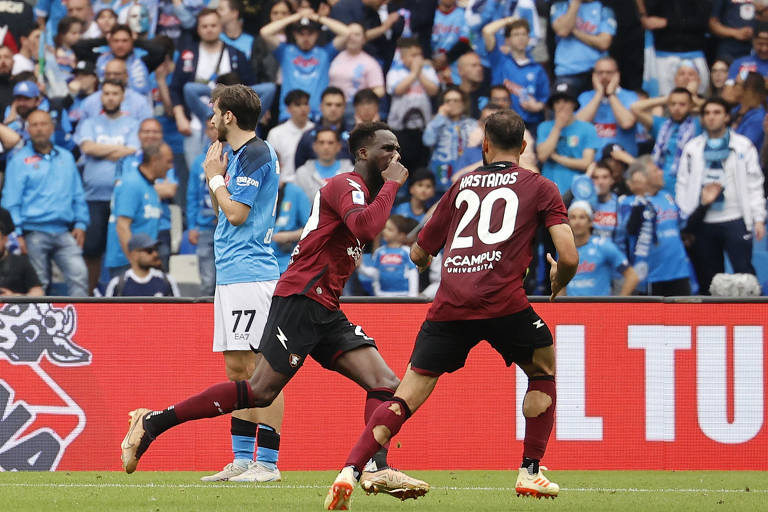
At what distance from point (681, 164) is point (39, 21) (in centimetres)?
752

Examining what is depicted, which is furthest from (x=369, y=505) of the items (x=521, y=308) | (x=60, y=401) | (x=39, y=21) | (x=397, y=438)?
(x=39, y=21)

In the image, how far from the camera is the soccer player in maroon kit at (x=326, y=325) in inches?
260

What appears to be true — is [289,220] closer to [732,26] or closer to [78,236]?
[78,236]

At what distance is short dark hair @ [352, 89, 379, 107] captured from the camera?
12953 mm

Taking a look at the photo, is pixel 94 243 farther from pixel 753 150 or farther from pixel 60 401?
pixel 753 150

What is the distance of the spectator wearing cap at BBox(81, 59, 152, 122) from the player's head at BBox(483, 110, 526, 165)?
7719mm

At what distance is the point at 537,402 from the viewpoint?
6551 mm

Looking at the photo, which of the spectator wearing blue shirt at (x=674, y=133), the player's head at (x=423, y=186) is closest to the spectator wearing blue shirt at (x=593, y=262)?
the spectator wearing blue shirt at (x=674, y=133)

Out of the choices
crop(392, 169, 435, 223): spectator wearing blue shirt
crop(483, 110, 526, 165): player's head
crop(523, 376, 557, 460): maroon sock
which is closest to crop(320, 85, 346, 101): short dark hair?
crop(392, 169, 435, 223): spectator wearing blue shirt

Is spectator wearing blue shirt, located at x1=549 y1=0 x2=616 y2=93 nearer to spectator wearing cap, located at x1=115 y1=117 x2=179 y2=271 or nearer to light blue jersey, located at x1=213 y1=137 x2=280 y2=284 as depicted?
spectator wearing cap, located at x1=115 y1=117 x2=179 y2=271

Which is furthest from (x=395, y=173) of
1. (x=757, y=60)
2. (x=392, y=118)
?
(x=757, y=60)

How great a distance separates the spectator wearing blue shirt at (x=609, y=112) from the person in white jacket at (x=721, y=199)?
1.01 m

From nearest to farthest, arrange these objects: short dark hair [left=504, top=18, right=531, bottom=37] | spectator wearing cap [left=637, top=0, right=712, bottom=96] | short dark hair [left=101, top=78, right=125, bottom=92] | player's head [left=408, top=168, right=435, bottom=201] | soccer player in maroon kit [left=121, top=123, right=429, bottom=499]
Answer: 1. soccer player in maroon kit [left=121, top=123, right=429, bottom=499]
2. player's head [left=408, top=168, right=435, bottom=201]
3. short dark hair [left=101, top=78, right=125, bottom=92]
4. short dark hair [left=504, top=18, right=531, bottom=37]
5. spectator wearing cap [left=637, top=0, right=712, bottom=96]

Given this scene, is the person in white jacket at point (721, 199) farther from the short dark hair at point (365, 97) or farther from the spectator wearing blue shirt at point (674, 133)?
the short dark hair at point (365, 97)
